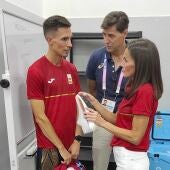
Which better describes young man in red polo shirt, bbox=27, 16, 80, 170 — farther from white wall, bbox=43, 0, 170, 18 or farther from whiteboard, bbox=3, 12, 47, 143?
white wall, bbox=43, 0, 170, 18

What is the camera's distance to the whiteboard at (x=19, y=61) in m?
1.69

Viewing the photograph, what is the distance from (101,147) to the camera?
222 cm

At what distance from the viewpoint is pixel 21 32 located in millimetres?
1925

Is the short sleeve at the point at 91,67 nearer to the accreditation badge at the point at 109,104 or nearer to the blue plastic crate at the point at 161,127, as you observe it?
the accreditation badge at the point at 109,104

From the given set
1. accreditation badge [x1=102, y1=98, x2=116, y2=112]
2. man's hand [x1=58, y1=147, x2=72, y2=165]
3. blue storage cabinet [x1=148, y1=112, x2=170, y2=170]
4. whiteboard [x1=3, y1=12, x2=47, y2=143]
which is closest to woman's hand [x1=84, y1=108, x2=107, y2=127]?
man's hand [x1=58, y1=147, x2=72, y2=165]

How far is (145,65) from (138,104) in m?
0.20

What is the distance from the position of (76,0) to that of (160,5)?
40.9 inches

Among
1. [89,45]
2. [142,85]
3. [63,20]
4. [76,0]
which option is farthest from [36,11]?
[142,85]

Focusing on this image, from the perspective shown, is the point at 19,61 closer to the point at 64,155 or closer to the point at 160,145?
the point at 64,155

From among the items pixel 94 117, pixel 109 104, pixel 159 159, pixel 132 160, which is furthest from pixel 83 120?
pixel 159 159

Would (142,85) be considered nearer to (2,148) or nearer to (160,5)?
(2,148)

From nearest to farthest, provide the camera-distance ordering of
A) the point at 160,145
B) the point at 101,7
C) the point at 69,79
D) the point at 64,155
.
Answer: the point at 64,155
the point at 69,79
the point at 160,145
the point at 101,7

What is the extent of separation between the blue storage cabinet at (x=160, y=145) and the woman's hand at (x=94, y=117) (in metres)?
1.25

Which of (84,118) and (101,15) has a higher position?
(101,15)
